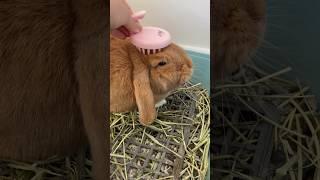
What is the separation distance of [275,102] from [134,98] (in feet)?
0.70

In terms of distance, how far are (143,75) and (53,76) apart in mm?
134

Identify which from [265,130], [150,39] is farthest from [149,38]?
[265,130]

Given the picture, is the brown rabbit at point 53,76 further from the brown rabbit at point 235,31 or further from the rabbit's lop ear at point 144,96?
the brown rabbit at point 235,31

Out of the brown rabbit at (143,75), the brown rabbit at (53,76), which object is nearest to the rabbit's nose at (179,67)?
the brown rabbit at (143,75)

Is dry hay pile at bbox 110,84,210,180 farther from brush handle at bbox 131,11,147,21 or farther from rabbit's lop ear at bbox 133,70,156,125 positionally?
brush handle at bbox 131,11,147,21

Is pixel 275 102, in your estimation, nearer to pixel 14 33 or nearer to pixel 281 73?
pixel 281 73

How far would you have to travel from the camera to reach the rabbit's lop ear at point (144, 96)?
79cm

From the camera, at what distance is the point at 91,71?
808mm

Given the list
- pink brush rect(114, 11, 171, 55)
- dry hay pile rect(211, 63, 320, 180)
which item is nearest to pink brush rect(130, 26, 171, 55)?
pink brush rect(114, 11, 171, 55)

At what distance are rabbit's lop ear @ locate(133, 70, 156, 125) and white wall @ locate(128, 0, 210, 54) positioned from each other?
70mm

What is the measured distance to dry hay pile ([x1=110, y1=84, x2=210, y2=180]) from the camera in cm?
81

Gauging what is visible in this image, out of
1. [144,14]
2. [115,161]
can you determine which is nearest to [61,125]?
[115,161]

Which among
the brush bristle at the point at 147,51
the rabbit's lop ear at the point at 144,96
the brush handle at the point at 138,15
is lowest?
the rabbit's lop ear at the point at 144,96

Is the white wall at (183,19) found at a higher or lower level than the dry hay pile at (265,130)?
higher
